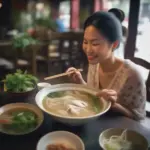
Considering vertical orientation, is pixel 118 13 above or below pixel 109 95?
above

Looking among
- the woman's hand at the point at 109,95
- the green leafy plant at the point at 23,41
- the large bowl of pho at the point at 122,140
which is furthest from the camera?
the green leafy plant at the point at 23,41

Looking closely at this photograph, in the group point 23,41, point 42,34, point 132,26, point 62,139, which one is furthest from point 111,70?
point 42,34

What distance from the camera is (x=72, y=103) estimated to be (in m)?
1.13

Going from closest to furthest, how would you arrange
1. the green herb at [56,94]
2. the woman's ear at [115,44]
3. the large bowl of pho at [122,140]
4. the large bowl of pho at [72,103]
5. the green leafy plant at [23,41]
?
the large bowl of pho at [122,140] → the large bowl of pho at [72,103] → the green herb at [56,94] → the woman's ear at [115,44] → the green leafy plant at [23,41]

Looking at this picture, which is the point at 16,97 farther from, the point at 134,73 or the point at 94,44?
the point at 134,73

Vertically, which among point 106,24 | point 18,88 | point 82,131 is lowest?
point 82,131

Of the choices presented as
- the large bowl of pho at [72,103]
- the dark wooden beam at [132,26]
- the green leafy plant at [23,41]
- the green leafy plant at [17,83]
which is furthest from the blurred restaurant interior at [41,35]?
the large bowl of pho at [72,103]

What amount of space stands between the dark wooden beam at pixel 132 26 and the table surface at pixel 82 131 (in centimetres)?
172

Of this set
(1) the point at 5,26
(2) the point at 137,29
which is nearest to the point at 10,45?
(1) the point at 5,26

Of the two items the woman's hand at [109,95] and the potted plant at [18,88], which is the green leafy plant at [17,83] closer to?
the potted plant at [18,88]

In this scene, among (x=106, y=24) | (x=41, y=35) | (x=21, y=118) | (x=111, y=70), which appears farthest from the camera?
(x=41, y=35)

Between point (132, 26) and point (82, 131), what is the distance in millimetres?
1994

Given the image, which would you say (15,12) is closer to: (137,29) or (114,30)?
(137,29)

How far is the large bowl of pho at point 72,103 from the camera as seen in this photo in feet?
3.23
